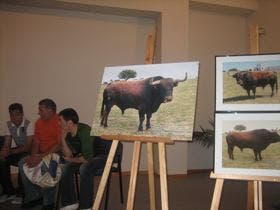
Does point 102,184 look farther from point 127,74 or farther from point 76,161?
point 127,74

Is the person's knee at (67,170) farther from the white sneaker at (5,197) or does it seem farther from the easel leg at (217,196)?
the easel leg at (217,196)

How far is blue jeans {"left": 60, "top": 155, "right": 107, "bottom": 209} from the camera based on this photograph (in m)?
3.13

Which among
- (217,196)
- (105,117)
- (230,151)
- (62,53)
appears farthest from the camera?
(62,53)

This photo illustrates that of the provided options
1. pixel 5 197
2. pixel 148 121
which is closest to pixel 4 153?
pixel 5 197

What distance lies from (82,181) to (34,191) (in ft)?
2.13

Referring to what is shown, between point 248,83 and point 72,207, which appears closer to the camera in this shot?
point 248,83

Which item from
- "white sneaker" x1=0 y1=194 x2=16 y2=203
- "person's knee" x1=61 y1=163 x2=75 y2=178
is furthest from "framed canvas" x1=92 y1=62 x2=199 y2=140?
"white sneaker" x1=0 y1=194 x2=16 y2=203

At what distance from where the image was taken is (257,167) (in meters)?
2.28

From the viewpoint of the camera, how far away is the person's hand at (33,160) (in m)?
3.34

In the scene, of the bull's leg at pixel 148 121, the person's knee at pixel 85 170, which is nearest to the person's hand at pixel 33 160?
the person's knee at pixel 85 170

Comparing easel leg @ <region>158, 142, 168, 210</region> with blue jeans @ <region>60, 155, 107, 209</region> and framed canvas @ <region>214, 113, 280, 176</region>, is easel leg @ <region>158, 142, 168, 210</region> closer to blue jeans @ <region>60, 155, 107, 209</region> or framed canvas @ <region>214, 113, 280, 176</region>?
framed canvas @ <region>214, 113, 280, 176</region>

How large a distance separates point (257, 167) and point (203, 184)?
2631 mm

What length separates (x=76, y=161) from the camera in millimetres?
3246

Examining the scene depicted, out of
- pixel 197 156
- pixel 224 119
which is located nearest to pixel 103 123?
pixel 224 119
